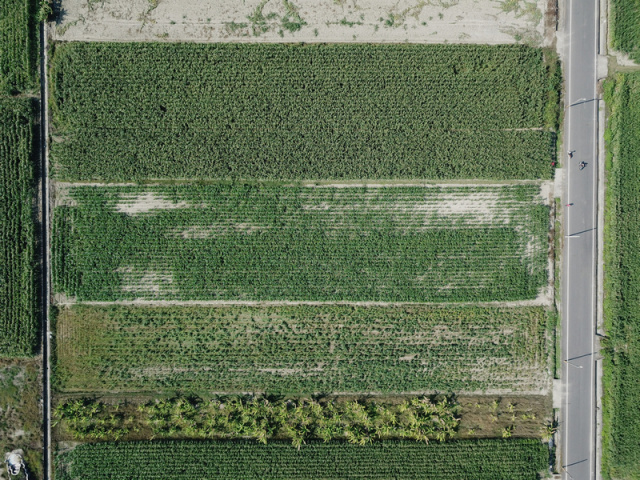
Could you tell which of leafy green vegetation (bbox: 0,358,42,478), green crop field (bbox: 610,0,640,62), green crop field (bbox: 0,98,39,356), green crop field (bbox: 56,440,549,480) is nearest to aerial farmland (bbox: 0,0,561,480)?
green crop field (bbox: 56,440,549,480)

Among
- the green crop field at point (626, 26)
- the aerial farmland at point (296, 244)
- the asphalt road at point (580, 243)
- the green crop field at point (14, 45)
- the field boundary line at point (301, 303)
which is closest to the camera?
the green crop field at point (14, 45)

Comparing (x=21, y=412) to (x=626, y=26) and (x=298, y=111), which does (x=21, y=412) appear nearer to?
(x=298, y=111)

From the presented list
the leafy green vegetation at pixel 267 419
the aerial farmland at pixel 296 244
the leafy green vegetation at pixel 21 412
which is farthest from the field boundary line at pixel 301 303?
the leafy green vegetation at pixel 267 419

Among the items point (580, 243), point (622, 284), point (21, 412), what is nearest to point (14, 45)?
point (21, 412)

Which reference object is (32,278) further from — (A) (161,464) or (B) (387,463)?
(B) (387,463)

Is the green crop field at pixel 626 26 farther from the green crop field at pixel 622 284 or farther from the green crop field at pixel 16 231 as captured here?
the green crop field at pixel 16 231
